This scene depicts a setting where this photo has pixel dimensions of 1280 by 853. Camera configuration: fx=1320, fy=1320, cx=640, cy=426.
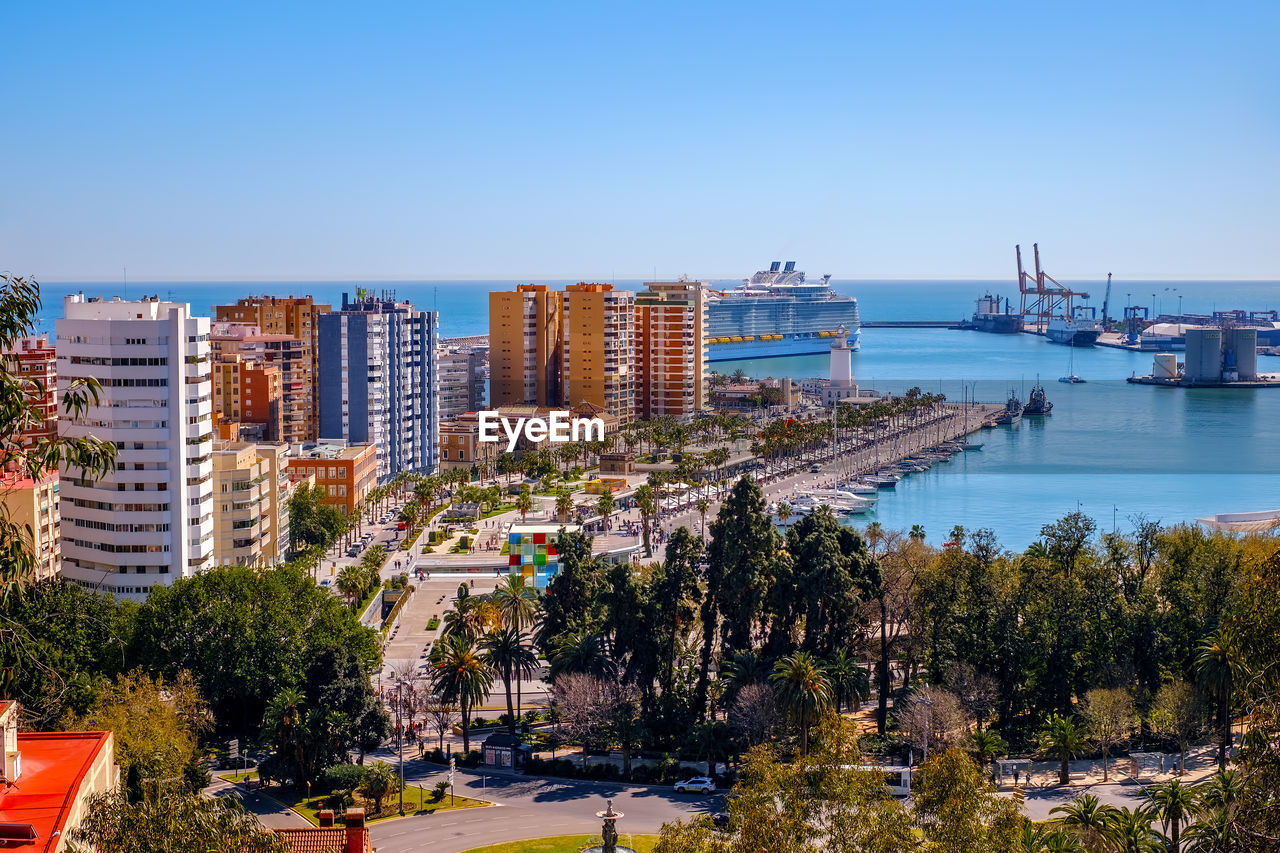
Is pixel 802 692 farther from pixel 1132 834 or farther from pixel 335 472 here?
pixel 335 472

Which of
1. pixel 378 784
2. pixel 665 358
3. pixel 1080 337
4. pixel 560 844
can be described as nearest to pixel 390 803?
pixel 378 784

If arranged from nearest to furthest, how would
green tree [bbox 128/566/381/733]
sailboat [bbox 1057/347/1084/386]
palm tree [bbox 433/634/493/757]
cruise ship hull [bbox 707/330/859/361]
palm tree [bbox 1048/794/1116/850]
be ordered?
palm tree [bbox 1048/794/1116/850] < palm tree [bbox 433/634/493/757] < green tree [bbox 128/566/381/733] < sailboat [bbox 1057/347/1084/386] < cruise ship hull [bbox 707/330/859/361]

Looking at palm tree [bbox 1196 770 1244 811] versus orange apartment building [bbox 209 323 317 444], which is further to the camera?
orange apartment building [bbox 209 323 317 444]

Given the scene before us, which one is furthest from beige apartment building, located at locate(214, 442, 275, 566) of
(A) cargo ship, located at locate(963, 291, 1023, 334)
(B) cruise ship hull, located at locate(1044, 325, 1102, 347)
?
(A) cargo ship, located at locate(963, 291, 1023, 334)

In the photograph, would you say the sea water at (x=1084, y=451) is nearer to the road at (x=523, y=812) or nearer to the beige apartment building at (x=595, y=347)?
the beige apartment building at (x=595, y=347)

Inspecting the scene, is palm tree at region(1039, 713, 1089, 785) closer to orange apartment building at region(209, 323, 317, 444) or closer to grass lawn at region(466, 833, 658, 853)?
grass lawn at region(466, 833, 658, 853)

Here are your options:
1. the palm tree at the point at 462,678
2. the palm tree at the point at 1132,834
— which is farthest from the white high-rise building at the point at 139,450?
the palm tree at the point at 1132,834

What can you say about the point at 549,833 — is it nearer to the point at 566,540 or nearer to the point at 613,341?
the point at 566,540
